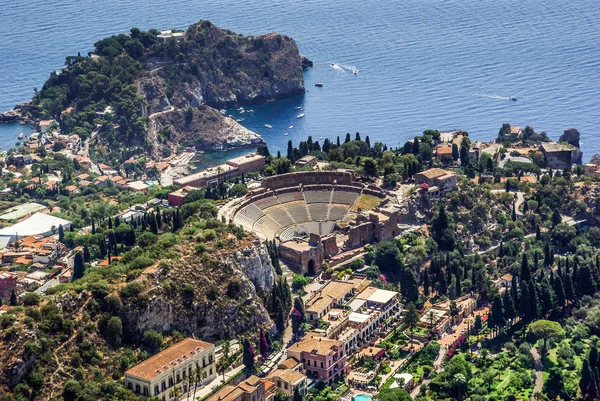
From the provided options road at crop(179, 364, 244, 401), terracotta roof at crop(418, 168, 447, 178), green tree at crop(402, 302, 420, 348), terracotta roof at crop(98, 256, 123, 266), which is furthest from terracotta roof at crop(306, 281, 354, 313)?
terracotta roof at crop(418, 168, 447, 178)

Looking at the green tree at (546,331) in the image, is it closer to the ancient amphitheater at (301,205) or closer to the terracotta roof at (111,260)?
the ancient amphitheater at (301,205)

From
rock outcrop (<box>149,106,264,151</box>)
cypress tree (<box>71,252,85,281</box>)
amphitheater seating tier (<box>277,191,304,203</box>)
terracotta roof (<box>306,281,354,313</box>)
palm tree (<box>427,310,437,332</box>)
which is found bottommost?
rock outcrop (<box>149,106,264,151</box>)

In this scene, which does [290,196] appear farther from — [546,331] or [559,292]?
[546,331]

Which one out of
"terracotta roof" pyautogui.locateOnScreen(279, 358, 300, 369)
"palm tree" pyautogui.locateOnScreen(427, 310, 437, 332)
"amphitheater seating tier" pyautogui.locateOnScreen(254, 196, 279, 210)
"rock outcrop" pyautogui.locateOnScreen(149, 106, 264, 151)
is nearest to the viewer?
"terracotta roof" pyautogui.locateOnScreen(279, 358, 300, 369)

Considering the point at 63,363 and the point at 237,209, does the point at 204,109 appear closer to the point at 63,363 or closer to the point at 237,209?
the point at 237,209

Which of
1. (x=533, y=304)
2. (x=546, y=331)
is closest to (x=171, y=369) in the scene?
(x=546, y=331)

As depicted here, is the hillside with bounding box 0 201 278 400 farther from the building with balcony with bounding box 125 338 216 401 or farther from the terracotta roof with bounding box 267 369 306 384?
the terracotta roof with bounding box 267 369 306 384

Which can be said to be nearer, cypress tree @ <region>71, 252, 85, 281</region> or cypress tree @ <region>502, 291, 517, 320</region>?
cypress tree @ <region>502, 291, 517, 320</region>

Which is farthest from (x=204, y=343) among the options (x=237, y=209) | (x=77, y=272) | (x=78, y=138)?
(x=78, y=138)
